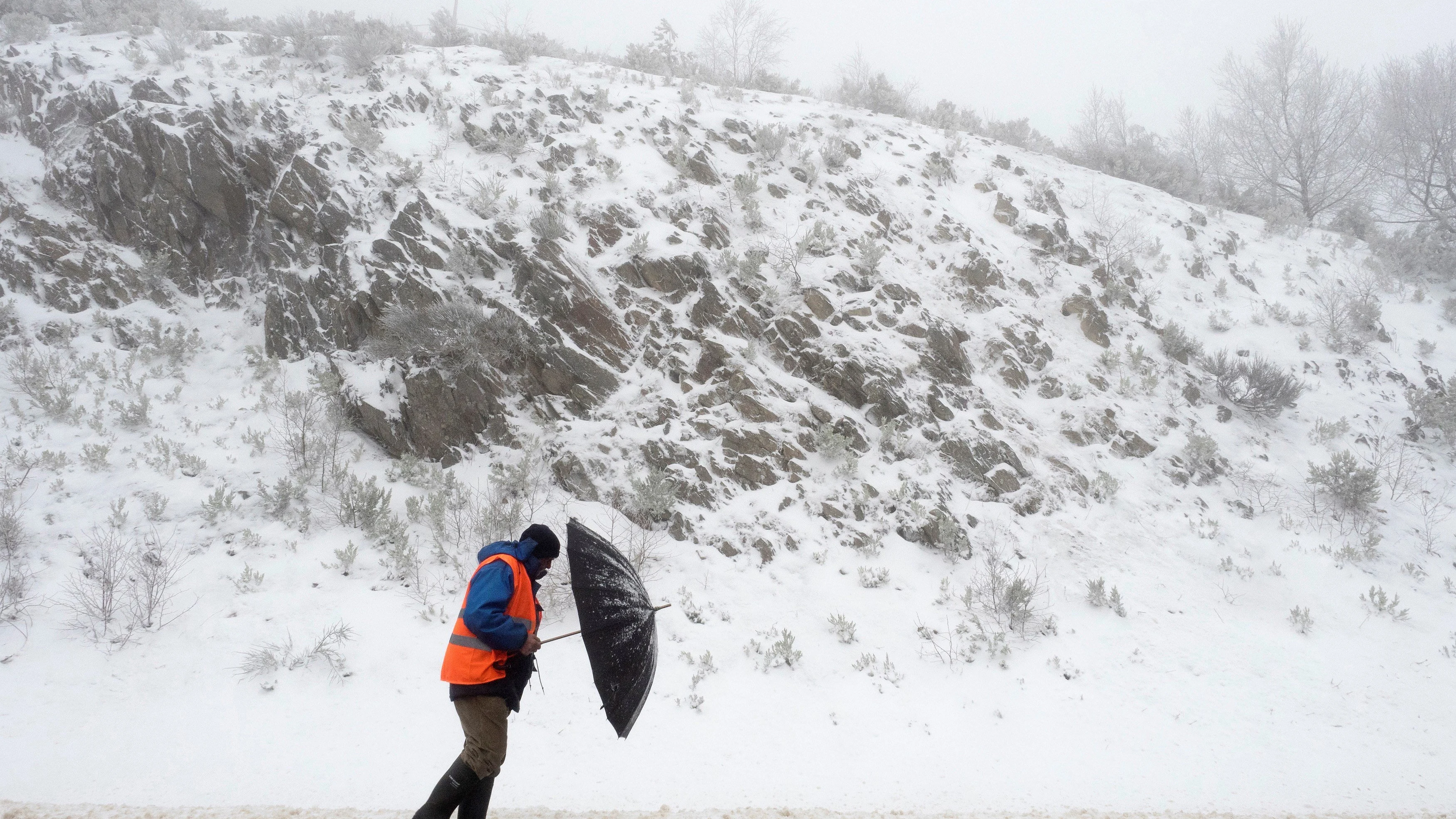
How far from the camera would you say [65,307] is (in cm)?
838

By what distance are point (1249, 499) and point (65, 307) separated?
16.9 metres

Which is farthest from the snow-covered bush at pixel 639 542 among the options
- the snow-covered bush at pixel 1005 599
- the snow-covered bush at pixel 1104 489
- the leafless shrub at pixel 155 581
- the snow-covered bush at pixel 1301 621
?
the snow-covered bush at pixel 1301 621

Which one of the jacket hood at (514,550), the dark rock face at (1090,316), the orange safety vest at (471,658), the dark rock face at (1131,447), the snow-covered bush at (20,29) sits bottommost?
the orange safety vest at (471,658)

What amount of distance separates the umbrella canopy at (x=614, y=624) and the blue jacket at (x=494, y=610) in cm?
35

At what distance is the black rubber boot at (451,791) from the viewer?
10.5 feet

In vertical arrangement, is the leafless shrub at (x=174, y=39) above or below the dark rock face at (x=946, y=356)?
above

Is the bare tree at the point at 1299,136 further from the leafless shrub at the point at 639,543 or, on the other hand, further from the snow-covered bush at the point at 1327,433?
the leafless shrub at the point at 639,543

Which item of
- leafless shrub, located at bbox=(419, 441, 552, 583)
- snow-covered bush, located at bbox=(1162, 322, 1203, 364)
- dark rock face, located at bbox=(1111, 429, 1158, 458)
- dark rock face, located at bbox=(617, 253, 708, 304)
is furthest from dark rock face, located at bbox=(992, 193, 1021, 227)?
leafless shrub, located at bbox=(419, 441, 552, 583)

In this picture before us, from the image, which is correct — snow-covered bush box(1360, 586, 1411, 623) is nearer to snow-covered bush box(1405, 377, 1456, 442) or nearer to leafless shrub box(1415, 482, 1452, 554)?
leafless shrub box(1415, 482, 1452, 554)

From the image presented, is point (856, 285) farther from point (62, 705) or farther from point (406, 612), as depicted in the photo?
point (62, 705)

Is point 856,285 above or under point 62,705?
above

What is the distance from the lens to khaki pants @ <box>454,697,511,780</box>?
331cm

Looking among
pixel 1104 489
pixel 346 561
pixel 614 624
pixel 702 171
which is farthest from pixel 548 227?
pixel 1104 489

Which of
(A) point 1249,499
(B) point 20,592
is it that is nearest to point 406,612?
(B) point 20,592
